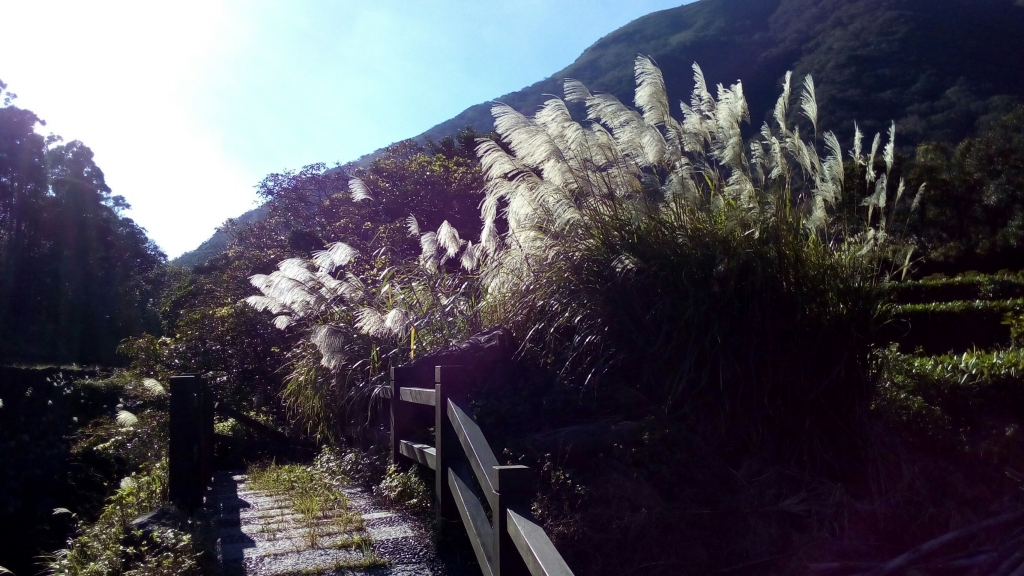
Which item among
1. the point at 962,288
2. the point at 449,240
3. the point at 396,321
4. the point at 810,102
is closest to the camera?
the point at 810,102

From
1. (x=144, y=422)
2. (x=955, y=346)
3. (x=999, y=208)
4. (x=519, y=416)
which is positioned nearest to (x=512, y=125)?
(x=519, y=416)

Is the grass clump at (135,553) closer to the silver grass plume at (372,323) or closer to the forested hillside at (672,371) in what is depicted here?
the forested hillside at (672,371)

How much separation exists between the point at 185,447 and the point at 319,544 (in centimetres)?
112

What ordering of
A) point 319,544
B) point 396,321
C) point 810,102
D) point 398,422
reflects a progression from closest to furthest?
point 319,544
point 398,422
point 810,102
point 396,321

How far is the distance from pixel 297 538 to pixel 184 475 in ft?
2.95

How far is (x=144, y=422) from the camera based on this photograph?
7977 mm

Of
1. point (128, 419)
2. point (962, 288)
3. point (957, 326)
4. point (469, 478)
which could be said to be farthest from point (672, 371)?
point (962, 288)

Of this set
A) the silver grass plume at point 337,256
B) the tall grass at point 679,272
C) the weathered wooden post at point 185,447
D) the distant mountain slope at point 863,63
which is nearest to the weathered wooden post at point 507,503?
the tall grass at point 679,272

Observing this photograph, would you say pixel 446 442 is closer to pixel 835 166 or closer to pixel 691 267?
pixel 691 267

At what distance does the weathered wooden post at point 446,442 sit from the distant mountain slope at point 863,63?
18.7 meters

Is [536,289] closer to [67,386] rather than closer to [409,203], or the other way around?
[409,203]

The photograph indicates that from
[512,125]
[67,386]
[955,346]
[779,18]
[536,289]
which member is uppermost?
[779,18]

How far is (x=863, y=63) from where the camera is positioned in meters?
30.3

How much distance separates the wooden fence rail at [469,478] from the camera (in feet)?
7.59
